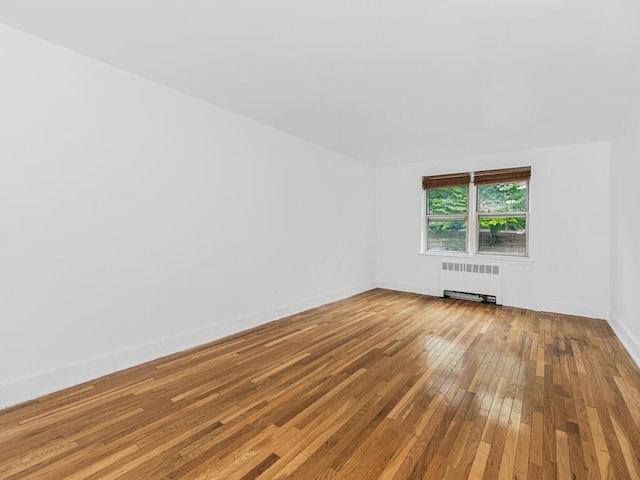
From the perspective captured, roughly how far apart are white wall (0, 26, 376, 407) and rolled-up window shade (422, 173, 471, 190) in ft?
9.78

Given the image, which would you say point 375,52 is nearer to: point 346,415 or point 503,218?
point 346,415

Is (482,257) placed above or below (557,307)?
above

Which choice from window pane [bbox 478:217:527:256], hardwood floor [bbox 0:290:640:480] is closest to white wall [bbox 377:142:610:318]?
window pane [bbox 478:217:527:256]

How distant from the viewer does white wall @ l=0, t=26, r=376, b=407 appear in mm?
2326

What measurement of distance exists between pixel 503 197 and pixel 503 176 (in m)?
0.37

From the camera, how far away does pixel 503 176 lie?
530 cm

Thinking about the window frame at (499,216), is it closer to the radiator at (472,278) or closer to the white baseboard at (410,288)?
the radiator at (472,278)

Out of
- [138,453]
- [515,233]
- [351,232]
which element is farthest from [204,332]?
[515,233]

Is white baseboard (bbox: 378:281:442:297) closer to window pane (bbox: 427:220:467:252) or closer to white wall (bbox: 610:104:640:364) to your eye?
window pane (bbox: 427:220:467:252)

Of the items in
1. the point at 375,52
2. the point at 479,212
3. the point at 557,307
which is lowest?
the point at 557,307

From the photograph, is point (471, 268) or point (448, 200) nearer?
point (471, 268)

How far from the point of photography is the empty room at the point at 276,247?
75.3 inches

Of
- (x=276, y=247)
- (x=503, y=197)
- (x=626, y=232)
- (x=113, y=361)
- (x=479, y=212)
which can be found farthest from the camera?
(x=479, y=212)

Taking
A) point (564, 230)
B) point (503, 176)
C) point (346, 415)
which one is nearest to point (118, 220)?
point (346, 415)
